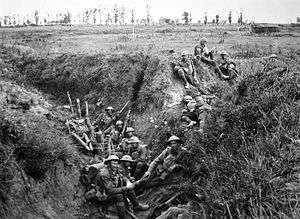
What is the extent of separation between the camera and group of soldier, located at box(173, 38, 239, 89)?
14.3 m

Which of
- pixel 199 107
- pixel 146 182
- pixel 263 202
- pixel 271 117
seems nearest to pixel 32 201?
pixel 146 182

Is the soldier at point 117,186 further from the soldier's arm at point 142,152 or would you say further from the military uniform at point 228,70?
the military uniform at point 228,70

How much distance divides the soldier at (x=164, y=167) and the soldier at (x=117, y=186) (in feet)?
2.33

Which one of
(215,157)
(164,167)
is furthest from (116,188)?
(215,157)

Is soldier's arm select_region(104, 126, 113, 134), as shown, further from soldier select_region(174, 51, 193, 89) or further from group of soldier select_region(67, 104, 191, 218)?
soldier select_region(174, 51, 193, 89)

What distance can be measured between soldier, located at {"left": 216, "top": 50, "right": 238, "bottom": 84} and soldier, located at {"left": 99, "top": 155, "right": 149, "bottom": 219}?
789 cm

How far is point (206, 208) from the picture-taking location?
638cm

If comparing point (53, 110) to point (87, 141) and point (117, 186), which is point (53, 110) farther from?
point (117, 186)

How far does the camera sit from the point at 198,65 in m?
15.3

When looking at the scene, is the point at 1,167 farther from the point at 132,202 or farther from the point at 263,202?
the point at 263,202

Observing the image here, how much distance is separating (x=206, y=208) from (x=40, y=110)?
7.38m

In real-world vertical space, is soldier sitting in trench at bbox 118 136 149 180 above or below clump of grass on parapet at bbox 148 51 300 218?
below

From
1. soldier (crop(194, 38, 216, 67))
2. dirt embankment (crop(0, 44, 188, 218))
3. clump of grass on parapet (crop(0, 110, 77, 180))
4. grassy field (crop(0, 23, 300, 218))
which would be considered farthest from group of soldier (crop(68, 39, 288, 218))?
clump of grass on parapet (crop(0, 110, 77, 180))

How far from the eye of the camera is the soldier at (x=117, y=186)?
26.5 ft
